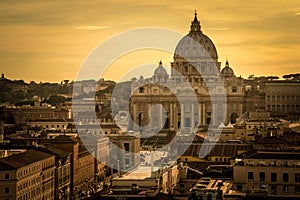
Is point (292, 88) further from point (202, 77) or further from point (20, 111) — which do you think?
point (20, 111)

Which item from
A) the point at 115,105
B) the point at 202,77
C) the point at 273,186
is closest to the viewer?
the point at 273,186

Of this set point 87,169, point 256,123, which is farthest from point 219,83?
point 87,169

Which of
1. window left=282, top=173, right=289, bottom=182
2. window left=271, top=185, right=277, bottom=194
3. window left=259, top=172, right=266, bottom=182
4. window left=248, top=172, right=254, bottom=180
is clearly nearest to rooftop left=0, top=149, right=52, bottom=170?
window left=248, top=172, right=254, bottom=180

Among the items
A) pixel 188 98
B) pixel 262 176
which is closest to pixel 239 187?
pixel 262 176

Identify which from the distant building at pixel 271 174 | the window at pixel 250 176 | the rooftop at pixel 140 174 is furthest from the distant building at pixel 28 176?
the window at pixel 250 176

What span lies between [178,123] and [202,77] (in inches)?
447

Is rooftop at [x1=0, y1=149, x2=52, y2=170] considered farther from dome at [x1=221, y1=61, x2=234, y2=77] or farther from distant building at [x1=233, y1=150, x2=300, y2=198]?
dome at [x1=221, y1=61, x2=234, y2=77]

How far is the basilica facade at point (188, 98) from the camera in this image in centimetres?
9569

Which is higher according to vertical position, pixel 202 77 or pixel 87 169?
pixel 202 77

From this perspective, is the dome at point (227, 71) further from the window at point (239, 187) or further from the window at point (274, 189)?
the window at point (239, 187)

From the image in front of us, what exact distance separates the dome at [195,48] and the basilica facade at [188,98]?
3.85 feet

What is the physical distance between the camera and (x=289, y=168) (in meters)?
31.2

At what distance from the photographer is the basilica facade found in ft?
314

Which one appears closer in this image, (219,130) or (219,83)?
(219,130)
